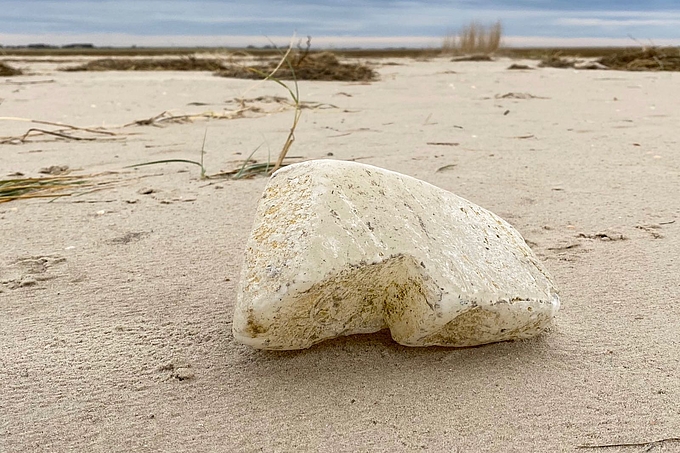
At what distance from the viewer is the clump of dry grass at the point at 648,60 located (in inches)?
392

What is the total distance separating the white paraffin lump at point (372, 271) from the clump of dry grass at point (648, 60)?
32.5ft

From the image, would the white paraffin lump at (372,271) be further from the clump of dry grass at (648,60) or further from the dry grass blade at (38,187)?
the clump of dry grass at (648,60)

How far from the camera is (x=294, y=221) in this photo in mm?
1326

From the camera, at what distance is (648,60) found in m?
10.2

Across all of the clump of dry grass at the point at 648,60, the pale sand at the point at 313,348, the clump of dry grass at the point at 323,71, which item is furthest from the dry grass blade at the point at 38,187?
the clump of dry grass at the point at 648,60

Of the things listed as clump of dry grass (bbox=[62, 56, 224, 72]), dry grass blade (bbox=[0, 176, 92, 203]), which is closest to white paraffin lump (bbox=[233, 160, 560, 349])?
dry grass blade (bbox=[0, 176, 92, 203])

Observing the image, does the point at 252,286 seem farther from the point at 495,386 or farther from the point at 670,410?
the point at 670,410

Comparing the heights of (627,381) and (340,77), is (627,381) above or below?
below

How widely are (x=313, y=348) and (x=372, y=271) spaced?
269 mm

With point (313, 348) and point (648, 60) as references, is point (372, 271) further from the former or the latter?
point (648, 60)

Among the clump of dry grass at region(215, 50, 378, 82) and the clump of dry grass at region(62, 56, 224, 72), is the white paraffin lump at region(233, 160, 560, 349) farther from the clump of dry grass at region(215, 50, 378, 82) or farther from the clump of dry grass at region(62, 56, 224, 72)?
the clump of dry grass at region(62, 56, 224, 72)

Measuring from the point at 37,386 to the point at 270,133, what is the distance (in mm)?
3100

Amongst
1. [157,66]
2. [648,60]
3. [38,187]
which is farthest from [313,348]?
[157,66]

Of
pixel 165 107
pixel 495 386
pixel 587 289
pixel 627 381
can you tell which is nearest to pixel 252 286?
pixel 495 386
